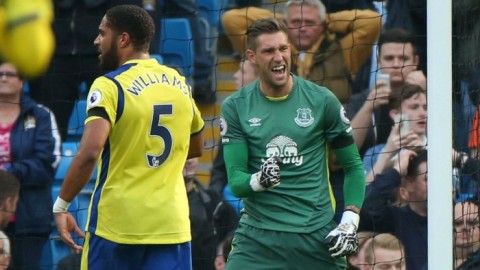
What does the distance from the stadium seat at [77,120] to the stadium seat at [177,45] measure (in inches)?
27.6

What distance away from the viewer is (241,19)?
7.68 metres

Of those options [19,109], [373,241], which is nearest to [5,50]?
[19,109]

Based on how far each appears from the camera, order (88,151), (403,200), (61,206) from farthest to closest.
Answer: (403,200)
(61,206)
(88,151)

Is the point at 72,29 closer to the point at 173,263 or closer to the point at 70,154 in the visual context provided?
the point at 70,154

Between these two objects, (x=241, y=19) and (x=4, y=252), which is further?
(x=241, y=19)

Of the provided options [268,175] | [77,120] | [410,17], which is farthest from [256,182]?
[77,120]

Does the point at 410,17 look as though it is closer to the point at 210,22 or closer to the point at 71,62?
the point at 210,22

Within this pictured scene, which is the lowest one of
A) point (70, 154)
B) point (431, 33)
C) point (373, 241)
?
point (373, 241)

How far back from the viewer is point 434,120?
197 inches

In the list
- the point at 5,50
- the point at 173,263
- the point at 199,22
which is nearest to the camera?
the point at 173,263

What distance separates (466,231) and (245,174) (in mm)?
2099

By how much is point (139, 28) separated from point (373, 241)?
2599 mm

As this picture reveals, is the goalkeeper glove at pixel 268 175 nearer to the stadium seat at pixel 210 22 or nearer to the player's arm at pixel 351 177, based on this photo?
the player's arm at pixel 351 177

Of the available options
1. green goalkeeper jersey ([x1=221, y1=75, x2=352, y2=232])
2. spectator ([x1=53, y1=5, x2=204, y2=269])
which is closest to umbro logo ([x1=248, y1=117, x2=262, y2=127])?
green goalkeeper jersey ([x1=221, y1=75, x2=352, y2=232])
